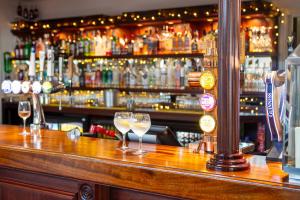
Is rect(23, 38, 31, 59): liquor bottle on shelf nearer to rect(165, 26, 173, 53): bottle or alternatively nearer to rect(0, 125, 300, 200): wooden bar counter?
rect(165, 26, 173, 53): bottle

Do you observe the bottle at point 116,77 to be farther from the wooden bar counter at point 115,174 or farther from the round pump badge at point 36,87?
the wooden bar counter at point 115,174

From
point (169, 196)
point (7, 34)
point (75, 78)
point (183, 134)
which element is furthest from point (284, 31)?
point (7, 34)

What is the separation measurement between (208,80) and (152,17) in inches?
166

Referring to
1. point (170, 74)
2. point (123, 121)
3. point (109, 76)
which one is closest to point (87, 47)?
point (109, 76)

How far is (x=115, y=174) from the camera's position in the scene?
1.97 m

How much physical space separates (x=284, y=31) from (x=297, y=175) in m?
4.52

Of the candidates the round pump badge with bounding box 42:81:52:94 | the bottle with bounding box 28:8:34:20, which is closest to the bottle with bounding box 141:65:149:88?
the bottle with bounding box 28:8:34:20

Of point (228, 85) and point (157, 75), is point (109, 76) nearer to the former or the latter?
point (157, 75)

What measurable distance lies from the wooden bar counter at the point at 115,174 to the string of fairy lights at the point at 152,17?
3.45m

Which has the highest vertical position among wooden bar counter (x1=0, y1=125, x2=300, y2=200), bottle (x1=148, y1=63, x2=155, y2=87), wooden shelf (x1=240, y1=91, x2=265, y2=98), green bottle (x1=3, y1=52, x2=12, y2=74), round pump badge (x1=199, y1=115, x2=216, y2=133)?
green bottle (x1=3, y1=52, x2=12, y2=74)

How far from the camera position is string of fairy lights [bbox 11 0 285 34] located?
5.38 metres

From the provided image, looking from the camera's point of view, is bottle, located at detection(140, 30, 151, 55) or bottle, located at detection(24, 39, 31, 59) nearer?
bottle, located at detection(140, 30, 151, 55)

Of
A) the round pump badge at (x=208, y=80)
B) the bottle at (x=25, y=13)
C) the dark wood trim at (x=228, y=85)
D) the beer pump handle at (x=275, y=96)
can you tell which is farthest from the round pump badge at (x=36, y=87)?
the bottle at (x=25, y=13)

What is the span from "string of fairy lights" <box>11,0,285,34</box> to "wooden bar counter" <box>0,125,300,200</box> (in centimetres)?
345
